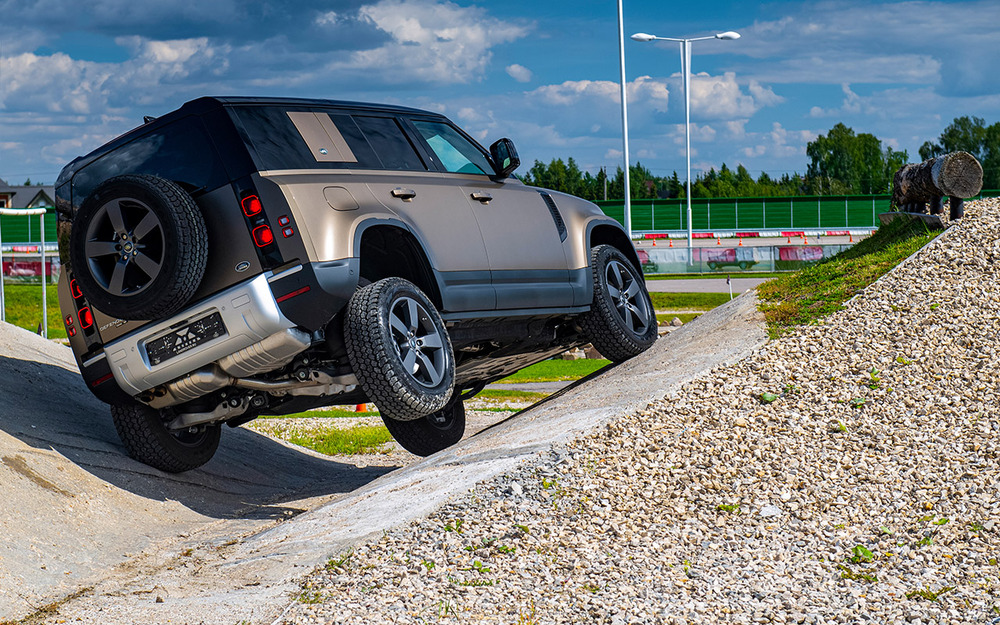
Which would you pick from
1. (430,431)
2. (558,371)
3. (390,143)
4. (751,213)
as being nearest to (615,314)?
(430,431)

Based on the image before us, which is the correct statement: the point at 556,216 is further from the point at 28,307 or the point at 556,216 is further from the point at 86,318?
the point at 28,307

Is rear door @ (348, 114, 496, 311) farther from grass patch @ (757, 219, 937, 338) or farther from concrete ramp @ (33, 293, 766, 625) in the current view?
grass patch @ (757, 219, 937, 338)

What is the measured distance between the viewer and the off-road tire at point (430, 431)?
9.80 m

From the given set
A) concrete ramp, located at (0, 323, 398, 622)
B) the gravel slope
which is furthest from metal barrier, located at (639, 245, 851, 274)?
the gravel slope

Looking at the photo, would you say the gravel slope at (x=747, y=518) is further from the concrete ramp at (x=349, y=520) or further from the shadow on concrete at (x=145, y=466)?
the shadow on concrete at (x=145, y=466)

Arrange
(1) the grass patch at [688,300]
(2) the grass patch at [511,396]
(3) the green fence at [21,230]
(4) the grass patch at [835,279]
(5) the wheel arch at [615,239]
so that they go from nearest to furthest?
(4) the grass patch at [835,279] < (5) the wheel arch at [615,239] < (2) the grass patch at [511,396] < (1) the grass patch at [688,300] < (3) the green fence at [21,230]

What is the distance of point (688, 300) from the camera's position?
103 ft

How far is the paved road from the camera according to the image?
33750 millimetres

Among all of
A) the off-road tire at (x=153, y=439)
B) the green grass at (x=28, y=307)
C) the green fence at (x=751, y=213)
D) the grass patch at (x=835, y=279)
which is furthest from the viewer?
the green fence at (x=751, y=213)

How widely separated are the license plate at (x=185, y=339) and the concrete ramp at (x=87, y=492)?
1222 millimetres

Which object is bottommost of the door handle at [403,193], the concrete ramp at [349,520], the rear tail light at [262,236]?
the concrete ramp at [349,520]

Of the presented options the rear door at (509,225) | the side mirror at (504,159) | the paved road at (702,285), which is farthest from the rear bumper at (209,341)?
the paved road at (702,285)

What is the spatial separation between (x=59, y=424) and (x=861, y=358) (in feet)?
21.2

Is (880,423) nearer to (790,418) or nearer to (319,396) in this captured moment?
(790,418)
